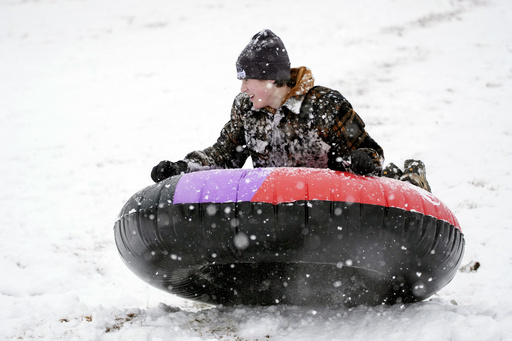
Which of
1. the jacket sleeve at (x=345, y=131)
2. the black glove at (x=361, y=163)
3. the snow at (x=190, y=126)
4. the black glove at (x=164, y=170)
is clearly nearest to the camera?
the black glove at (x=361, y=163)

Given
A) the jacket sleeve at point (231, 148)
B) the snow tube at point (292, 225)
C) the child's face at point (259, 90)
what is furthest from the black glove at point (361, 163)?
the jacket sleeve at point (231, 148)

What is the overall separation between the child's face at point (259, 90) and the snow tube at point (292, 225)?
0.76 metres

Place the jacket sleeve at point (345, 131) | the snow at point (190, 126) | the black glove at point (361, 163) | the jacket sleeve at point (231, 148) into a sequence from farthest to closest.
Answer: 1. the jacket sleeve at point (231, 148)
2. the jacket sleeve at point (345, 131)
3. the snow at point (190, 126)
4. the black glove at point (361, 163)

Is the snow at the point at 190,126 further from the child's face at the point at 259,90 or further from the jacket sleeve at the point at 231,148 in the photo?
the child's face at the point at 259,90

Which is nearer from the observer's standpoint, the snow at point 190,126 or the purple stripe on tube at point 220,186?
the purple stripe on tube at point 220,186

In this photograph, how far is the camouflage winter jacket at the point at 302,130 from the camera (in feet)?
9.21

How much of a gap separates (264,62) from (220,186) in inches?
38.8

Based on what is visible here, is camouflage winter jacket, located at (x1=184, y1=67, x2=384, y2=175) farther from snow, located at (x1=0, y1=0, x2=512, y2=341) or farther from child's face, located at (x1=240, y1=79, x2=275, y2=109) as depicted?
snow, located at (x1=0, y1=0, x2=512, y2=341)

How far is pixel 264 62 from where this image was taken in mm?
2811

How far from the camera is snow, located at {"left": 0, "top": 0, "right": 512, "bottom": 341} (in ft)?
8.32

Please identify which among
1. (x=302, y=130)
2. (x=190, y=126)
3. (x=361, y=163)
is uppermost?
(x=302, y=130)

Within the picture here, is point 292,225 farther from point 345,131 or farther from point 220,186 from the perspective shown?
point 345,131

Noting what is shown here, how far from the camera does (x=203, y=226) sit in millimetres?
2104

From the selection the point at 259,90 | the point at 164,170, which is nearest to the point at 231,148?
the point at 259,90
